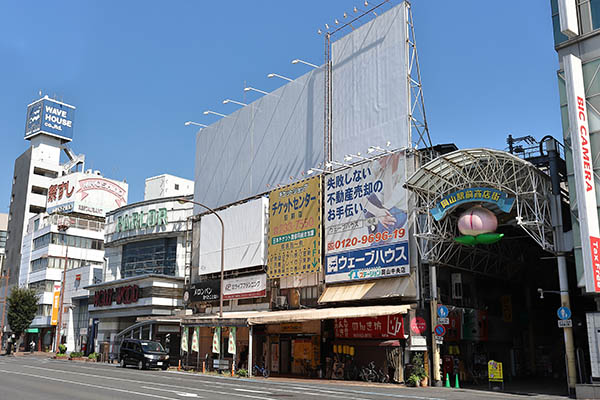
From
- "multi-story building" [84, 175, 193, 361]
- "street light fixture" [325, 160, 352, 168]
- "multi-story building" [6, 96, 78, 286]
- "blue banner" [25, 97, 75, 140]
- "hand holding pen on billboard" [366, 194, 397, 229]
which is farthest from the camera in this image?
"blue banner" [25, 97, 75, 140]

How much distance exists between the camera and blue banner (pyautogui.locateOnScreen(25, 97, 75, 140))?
92.7 m

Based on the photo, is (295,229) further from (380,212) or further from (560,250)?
(560,250)

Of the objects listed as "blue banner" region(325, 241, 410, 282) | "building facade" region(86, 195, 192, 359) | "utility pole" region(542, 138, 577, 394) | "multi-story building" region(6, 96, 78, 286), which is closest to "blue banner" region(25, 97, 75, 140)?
"multi-story building" region(6, 96, 78, 286)

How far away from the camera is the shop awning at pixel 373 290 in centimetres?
2797

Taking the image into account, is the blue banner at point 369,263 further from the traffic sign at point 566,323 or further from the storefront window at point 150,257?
the storefront window at point 150,257

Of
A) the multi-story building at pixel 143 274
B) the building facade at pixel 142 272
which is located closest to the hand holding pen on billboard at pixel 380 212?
the multi-story building at pixel 143 274

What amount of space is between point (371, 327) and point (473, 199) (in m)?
8.89

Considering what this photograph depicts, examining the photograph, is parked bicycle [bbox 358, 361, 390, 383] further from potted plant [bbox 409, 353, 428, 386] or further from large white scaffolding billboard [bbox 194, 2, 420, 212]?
large white scaffolding billboard [bbox 194, 2, 420, 212]

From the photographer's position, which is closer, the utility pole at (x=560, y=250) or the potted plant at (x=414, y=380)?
the utility pole at (x=560, y=250)

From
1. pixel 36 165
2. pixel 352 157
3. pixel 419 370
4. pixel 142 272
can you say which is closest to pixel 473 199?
pixel 419 370

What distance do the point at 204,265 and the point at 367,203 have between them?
17.3m

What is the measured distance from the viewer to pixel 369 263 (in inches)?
1187

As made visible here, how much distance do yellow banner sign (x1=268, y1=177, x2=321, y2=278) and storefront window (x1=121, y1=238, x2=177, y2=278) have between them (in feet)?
56.2

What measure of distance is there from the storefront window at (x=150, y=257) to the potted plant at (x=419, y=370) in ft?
97.0
